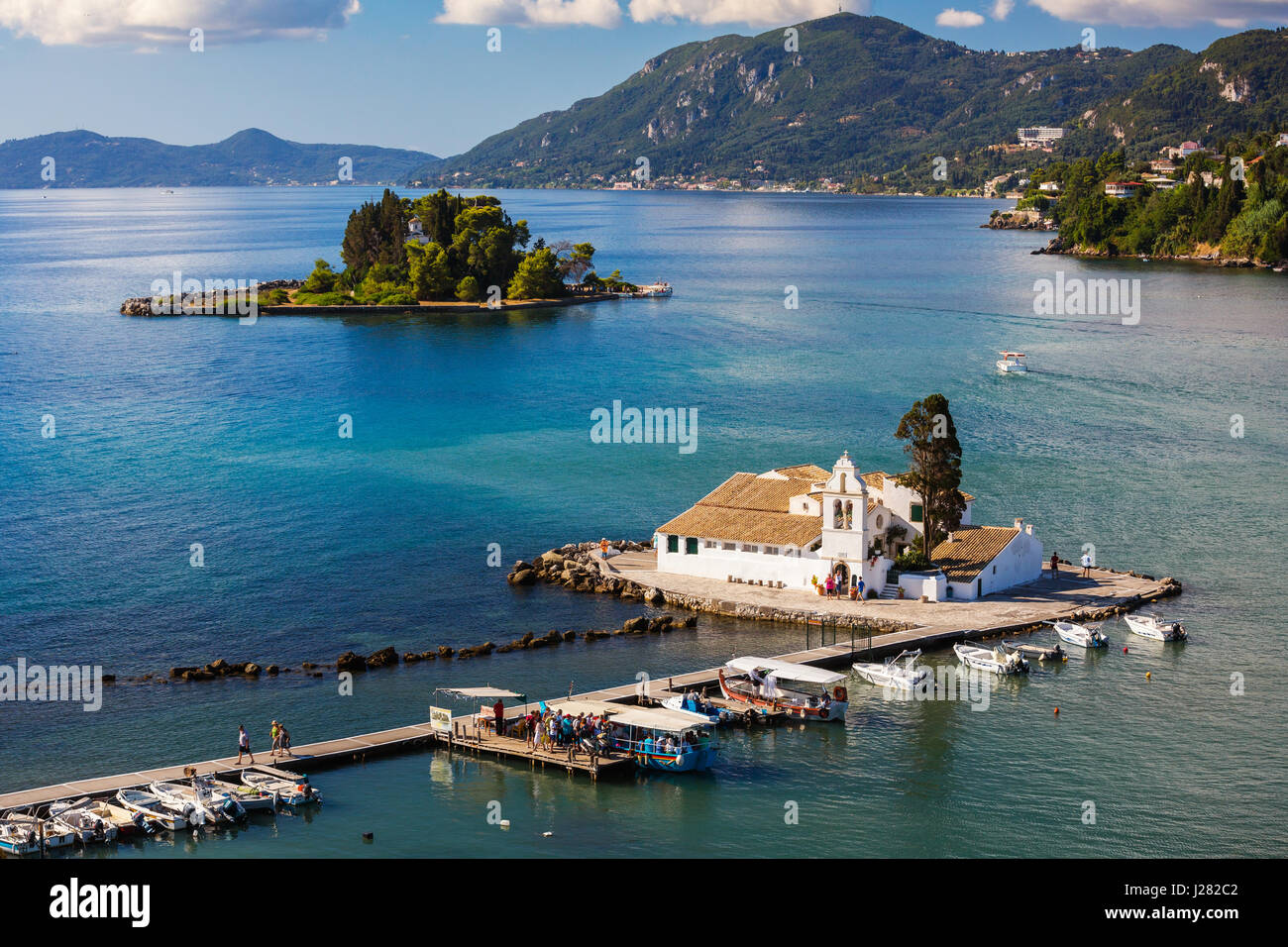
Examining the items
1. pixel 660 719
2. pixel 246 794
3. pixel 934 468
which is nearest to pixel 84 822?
pixel 246 794

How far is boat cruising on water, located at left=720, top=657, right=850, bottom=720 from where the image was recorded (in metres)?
37.5

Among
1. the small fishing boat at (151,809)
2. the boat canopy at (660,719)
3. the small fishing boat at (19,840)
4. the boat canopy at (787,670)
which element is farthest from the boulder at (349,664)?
the small fishing boat at (19,840)

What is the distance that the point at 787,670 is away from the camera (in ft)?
126

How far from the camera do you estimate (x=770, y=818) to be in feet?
102

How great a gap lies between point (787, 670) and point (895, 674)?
142 inches

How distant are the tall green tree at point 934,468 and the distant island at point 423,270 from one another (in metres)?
95.9

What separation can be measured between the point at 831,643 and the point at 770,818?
12.7 metres

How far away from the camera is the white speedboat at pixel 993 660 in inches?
1602

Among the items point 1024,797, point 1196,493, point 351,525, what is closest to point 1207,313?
point 1196,493

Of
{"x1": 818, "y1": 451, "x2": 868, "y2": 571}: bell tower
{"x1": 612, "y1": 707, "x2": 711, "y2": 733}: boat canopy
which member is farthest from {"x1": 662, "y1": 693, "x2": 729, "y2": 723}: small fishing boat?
{"x1": 818, "y1": 451, "x2": 868, "y2": 571}: bell tower

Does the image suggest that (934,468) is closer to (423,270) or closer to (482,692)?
(482,692)

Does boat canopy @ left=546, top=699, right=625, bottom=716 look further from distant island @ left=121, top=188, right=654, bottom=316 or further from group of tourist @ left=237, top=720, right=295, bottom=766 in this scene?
distant island @ left=121, top=188, right=654, bottom=316

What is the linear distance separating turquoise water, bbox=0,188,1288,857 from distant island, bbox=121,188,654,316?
10.0 metres

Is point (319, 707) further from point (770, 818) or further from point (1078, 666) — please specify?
point (1078, 666)
